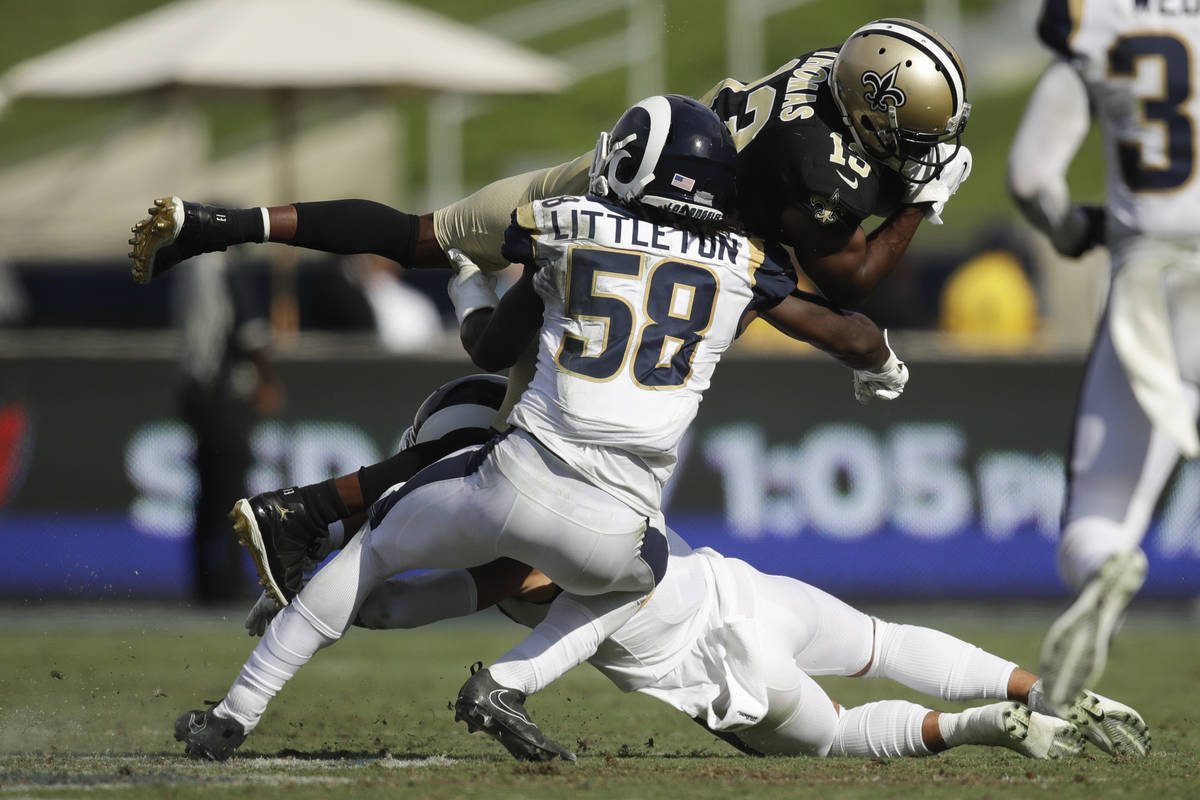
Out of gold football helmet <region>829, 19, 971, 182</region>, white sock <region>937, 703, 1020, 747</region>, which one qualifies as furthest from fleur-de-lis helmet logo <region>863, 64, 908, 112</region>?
A: white sock <region>937, 703, 1020, 747</region>

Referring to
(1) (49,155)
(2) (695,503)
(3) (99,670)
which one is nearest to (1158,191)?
(3) (99,670)

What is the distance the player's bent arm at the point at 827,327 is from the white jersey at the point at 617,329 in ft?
0.71

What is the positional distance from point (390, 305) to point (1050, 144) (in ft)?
27.3

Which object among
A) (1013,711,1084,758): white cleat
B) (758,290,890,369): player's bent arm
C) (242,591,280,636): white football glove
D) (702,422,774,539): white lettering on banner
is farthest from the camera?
(702,422,774,539): white lettering on banner

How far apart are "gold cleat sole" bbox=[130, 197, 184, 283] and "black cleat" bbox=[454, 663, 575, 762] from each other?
1.60 m

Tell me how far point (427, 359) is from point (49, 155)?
9.70 meters

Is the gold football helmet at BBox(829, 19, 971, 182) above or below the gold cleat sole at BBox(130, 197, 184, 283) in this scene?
above

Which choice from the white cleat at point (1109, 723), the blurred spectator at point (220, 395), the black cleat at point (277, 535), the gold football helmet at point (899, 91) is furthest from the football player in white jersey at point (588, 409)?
the blurred spectator at point (220, 395)

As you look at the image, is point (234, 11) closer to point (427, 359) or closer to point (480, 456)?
point (427, 359)

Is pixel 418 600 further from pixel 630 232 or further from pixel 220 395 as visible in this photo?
pixel 220 395

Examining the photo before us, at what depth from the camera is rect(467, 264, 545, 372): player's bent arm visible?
502 centimetres

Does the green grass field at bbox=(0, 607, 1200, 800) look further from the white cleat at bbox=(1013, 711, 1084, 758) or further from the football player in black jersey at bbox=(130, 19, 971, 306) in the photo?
the football player in black jersey at bbox=(130, 19, 971, 306)

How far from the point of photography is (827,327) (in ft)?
16.9

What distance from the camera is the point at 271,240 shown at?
17.6 ft
